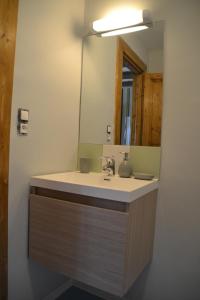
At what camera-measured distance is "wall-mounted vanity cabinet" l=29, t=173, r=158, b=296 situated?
3.65ft

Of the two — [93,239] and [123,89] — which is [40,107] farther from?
[93,239]

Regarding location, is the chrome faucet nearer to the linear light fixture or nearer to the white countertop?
the white countertop

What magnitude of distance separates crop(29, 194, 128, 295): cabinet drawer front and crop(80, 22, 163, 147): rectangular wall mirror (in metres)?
0.65

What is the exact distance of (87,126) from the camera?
6.03 feet

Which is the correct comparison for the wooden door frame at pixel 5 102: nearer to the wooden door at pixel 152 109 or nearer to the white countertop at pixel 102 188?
the white countertop at pixel 102 188

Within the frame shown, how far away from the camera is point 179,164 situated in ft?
4.79

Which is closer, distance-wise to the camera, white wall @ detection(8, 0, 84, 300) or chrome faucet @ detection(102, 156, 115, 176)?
white wall @ detection(8, 0, 84, 300)

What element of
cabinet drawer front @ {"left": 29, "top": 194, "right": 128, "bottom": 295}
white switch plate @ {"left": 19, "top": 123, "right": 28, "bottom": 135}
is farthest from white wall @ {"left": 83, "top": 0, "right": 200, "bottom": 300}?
white switch plate @ {"left": 19, "top": 123, "right": 28, "bottom": 135}

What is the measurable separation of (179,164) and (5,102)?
3.55ft

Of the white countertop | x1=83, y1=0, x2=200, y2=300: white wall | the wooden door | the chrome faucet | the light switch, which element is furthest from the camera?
the chrome faucet

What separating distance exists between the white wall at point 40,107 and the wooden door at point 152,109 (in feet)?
1.79

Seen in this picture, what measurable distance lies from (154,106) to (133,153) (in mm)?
354

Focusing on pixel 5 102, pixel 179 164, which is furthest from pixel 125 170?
pixel 5 102

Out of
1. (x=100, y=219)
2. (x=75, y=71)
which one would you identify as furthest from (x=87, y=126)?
(x=100, y=219)
